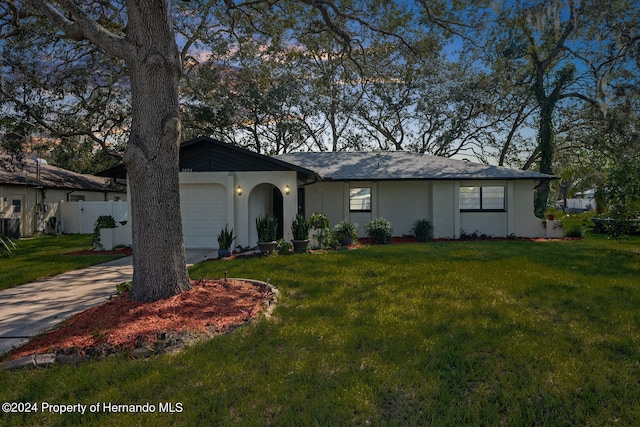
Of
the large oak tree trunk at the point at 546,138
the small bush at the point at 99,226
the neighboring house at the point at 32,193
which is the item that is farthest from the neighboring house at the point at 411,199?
the neighboring house at the point at 32,193

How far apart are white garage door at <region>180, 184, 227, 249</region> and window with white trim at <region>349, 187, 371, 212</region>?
17.7 feet

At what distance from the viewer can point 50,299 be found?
6.52m

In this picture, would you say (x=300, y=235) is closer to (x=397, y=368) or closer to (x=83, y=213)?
(x=397, y=368)

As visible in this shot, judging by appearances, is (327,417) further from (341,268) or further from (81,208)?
(81,208)

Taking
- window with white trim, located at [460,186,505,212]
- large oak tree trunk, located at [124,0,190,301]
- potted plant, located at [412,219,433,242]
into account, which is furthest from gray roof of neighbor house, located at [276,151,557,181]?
large oak tree trunk, located at [124,0,190,301]

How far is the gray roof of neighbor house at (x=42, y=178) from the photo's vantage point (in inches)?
721

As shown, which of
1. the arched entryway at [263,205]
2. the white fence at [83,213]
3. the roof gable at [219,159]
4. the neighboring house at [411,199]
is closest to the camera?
A: the roof gable at [219,159]

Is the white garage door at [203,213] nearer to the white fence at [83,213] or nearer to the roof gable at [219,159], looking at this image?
the roof gable at [219,159]

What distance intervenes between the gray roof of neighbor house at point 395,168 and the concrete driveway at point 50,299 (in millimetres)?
7675

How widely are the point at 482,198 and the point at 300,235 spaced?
8.55m

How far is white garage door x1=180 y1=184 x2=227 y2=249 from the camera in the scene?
42.8 ft

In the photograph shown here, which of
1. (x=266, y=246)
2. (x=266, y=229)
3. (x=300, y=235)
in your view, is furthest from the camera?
(x=300, y=235)

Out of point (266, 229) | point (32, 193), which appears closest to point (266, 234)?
point (266, 229)

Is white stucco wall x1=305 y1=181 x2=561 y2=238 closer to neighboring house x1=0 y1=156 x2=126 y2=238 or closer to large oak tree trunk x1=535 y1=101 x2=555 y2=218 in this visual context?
large oak tree trunk x1=535 y1=101 x2=555 y2=218
